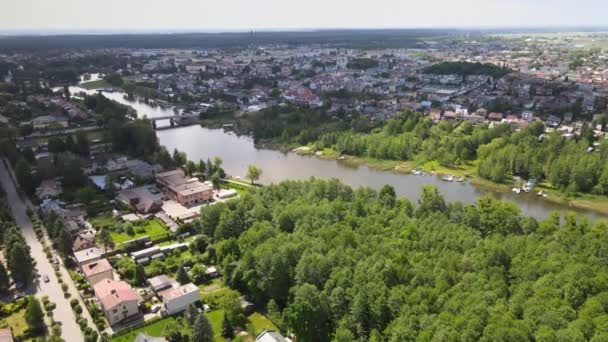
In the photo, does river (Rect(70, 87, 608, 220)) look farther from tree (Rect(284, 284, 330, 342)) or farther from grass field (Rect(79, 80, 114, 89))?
grass field (Rect(79, 80, 114, 89))

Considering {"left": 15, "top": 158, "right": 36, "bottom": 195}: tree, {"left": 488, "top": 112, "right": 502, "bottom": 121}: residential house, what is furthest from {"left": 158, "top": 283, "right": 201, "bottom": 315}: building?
{"left": 488, "top": 112, "right": 502, "bottom": 121}: residential house

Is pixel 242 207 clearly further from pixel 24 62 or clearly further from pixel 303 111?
pixel 24 62

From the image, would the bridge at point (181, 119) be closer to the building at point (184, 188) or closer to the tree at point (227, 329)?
the building at point (184, 188)

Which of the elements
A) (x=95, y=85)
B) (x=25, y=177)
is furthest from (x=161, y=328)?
(x=95, y=85)

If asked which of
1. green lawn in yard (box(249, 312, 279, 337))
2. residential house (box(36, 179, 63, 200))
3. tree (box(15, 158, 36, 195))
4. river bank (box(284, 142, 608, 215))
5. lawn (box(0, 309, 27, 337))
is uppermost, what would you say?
tree (box(15, 158, 36, 195))

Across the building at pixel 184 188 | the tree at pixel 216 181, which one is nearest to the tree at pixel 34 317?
the building at pixel 184 188

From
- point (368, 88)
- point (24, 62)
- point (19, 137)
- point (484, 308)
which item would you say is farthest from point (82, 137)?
point (24, 62)
